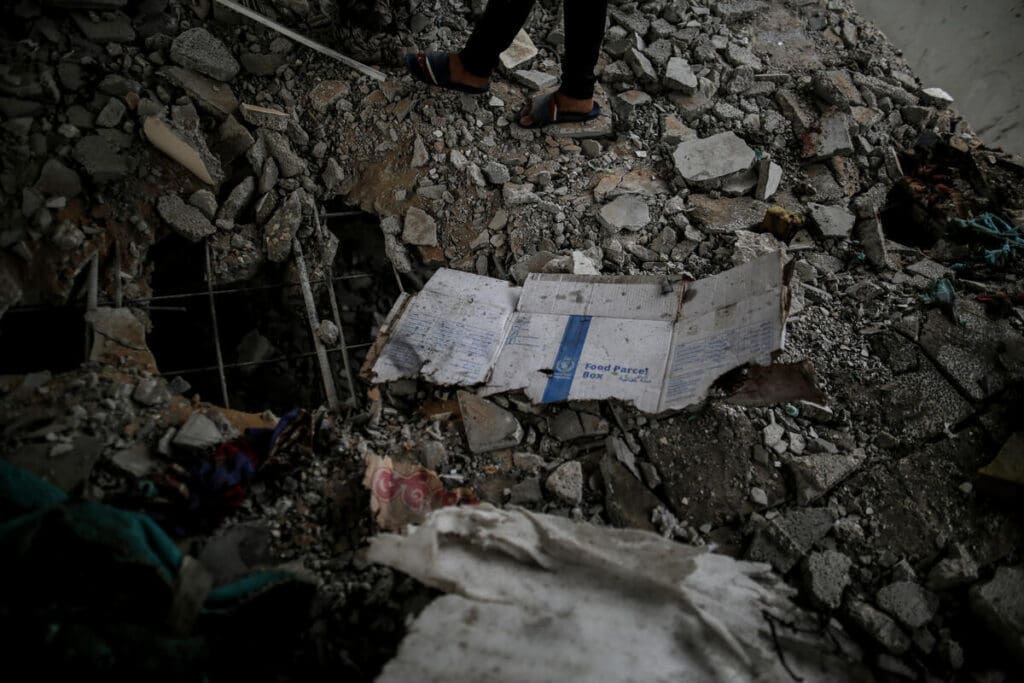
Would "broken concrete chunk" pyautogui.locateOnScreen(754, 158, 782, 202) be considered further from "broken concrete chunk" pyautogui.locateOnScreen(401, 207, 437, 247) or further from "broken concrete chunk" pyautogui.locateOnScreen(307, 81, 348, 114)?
"broken concrete chunk" pyautogui.locateOnScreen(307, 81, 348, 114)

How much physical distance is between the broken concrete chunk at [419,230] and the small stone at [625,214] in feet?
2.28

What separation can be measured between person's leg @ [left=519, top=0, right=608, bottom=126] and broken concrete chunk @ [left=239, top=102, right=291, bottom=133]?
1036mm

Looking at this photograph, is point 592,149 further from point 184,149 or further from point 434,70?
point 184,149

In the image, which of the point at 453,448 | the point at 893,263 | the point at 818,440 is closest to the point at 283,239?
the point at 453,448

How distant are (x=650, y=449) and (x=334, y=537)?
0.98m

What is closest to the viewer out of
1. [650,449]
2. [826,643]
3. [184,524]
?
[826,643]

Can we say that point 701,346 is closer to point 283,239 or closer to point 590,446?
point 590,446

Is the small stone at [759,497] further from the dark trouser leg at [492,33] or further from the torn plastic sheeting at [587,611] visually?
the dark trouser leg at [492,33]

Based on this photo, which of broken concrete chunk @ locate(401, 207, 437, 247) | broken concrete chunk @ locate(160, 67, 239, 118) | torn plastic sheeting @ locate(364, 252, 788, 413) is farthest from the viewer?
broken concrete chunk @ locate(401, 207, 437, 247)

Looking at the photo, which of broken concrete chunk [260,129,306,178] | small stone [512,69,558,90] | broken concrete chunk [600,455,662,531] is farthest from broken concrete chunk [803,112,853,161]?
broken concrete chunk [260,129,306,178]

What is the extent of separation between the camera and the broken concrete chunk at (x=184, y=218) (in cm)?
208

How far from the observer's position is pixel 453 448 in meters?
1.73

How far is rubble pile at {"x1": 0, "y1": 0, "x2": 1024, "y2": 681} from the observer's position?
1463 mm

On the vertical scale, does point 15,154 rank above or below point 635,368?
below
